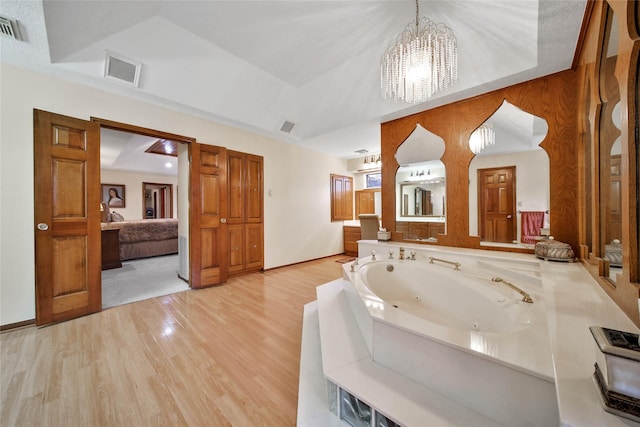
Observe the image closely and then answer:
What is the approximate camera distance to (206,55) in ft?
8.27

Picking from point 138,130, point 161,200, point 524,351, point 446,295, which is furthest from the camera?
point 161,200

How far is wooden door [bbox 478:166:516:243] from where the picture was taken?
2484mm

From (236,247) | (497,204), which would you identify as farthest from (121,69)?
(497,204)

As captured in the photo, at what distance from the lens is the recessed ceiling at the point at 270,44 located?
5.91 ft

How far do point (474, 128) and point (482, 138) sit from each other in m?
0.14

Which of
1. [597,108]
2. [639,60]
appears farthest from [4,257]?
[597,108]

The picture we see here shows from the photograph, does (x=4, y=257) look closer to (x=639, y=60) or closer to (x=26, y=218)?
(x=26, y=218)

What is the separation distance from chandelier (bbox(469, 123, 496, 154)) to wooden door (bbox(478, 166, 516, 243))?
27cm

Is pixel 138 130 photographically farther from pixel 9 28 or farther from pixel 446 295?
pixel 446 295

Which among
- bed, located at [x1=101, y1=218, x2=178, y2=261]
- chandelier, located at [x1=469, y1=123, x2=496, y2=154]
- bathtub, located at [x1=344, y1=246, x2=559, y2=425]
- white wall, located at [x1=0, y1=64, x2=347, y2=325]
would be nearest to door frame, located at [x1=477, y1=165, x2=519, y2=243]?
chandelier, located at [x1=469, y1=123, x2=496, y2=154]

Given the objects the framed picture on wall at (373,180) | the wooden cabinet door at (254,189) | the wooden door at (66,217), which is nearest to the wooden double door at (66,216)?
the wooden door at (66,217)

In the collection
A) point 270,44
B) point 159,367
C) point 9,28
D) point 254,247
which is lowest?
point 159,367

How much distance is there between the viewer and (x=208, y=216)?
330 cm

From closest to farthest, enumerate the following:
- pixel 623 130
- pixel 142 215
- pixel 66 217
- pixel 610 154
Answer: pixel 623 130 → pixel 610 154 → pixel 66 217 → pixel 142 215
